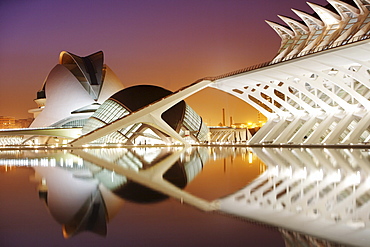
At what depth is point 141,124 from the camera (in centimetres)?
4769

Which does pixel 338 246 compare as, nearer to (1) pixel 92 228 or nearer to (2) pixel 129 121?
(1) pixel 92 228

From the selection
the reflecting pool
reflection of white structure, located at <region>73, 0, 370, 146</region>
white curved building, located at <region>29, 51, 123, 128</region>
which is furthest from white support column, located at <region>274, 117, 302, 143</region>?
white curved building, located at <region>29, 51, 123, 128</region>

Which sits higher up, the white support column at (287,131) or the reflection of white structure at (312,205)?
the reflection of white structure at (312,205)

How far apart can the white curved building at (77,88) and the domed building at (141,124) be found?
52.8ft

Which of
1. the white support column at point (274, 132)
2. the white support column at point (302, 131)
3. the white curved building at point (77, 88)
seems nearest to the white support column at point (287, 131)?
the white support column at point (302, 131)

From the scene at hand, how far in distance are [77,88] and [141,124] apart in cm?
2256

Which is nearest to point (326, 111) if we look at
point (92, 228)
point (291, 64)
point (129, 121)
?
point (291, 64)

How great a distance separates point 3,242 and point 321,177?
7383mm

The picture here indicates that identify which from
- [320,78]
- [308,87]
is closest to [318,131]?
[320,78]

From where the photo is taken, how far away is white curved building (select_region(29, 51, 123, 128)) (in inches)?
2606

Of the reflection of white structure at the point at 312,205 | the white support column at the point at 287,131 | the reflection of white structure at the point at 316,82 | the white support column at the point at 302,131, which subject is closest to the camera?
the reflection of white structure at the point at 312,205

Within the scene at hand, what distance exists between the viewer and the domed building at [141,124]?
47569 millimetres

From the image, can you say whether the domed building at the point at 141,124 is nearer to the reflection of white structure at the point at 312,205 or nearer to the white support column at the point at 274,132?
the white support column at the point at 274,132

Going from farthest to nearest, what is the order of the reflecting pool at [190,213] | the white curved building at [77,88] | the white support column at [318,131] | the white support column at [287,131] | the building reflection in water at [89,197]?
the white curved building at [77,88], the white support column at [287,131], the white support column at [318,131], the building reflection in water at [89,197], the reflecting pool at [190,213]
